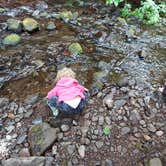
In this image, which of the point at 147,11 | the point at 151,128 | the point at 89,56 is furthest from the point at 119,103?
the point at 147,11

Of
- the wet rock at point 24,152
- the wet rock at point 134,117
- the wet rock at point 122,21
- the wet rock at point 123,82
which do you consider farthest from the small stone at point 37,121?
the wet rock at point 122,21

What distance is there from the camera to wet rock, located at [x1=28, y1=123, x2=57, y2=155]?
411 centimetres

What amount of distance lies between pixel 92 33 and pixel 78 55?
1040mm

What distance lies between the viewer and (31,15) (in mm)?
7637

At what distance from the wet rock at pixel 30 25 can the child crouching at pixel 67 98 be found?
2.52 metres

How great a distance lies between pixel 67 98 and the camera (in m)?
4.49

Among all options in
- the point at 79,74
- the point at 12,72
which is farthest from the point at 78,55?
the point at 12,72

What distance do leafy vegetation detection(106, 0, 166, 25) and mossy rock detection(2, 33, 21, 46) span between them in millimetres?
2421

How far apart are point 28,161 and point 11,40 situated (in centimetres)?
325

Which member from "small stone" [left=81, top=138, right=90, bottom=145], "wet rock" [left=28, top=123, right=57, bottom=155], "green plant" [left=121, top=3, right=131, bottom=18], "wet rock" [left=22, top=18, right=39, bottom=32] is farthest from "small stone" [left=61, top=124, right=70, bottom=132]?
"green plant" [left=121, top=3, right=131, bottom=18]

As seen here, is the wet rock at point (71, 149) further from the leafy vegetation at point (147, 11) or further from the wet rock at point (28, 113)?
the leafy vegetation at point (147, 11)

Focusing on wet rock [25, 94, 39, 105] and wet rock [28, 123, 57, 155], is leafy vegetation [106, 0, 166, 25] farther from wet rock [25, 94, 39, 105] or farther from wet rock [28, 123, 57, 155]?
wet rock [28, 123, 57, 155]

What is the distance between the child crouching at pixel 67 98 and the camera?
4.49 meters

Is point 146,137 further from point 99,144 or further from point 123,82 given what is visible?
point 123,82
